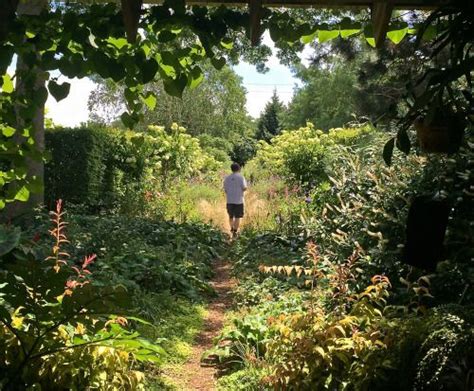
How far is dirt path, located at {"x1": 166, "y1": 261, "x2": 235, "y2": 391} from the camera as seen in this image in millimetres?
4168

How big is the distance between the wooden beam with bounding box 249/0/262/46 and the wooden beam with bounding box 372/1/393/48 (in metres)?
0.52

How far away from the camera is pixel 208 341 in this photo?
516 cm

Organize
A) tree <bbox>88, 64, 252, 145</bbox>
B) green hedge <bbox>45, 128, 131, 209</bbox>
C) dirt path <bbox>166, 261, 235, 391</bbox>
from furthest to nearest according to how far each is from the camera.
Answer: tree <bbox>88, 64, 252, 145</bbox>, green hedge <bbox>45, 128, 131, 209</bbox>, dirt path <bbox>166, 261, 235, 391</bbox>

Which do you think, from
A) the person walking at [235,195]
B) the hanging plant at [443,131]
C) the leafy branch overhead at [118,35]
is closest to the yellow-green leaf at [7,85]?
the leafy branch overhead at [118,35]

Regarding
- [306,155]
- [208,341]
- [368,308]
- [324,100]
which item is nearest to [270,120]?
[324,100]

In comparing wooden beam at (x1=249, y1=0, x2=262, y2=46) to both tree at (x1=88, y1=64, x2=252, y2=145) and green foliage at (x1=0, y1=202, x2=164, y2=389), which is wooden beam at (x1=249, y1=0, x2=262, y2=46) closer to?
green foliage at (x1=0, y1=202, x2=164, y2=389)

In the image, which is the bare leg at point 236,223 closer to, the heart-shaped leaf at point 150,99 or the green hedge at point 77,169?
the green hedge at point 77,169

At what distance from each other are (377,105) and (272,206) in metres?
3.16

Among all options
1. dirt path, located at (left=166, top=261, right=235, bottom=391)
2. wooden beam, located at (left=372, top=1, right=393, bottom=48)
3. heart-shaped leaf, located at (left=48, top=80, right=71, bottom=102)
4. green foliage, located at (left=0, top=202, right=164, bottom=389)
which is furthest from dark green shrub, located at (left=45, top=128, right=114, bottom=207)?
wooden beam, located at (left=372, top=1, right=393, bottom=48)

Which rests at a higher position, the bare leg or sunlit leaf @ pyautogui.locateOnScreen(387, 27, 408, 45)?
sunlit leaf @ pyautogui.locateOnScreen(387, 27, 408, 45)

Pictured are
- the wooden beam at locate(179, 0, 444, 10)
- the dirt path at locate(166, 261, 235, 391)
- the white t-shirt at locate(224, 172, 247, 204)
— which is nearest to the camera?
the wooden beam at locate(179, 0, 444, 10)

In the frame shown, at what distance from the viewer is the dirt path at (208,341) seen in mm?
4168

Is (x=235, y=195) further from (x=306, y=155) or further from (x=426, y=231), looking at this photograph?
(x=426, y=231)

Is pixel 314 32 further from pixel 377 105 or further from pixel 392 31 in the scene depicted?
pixel 377 105
